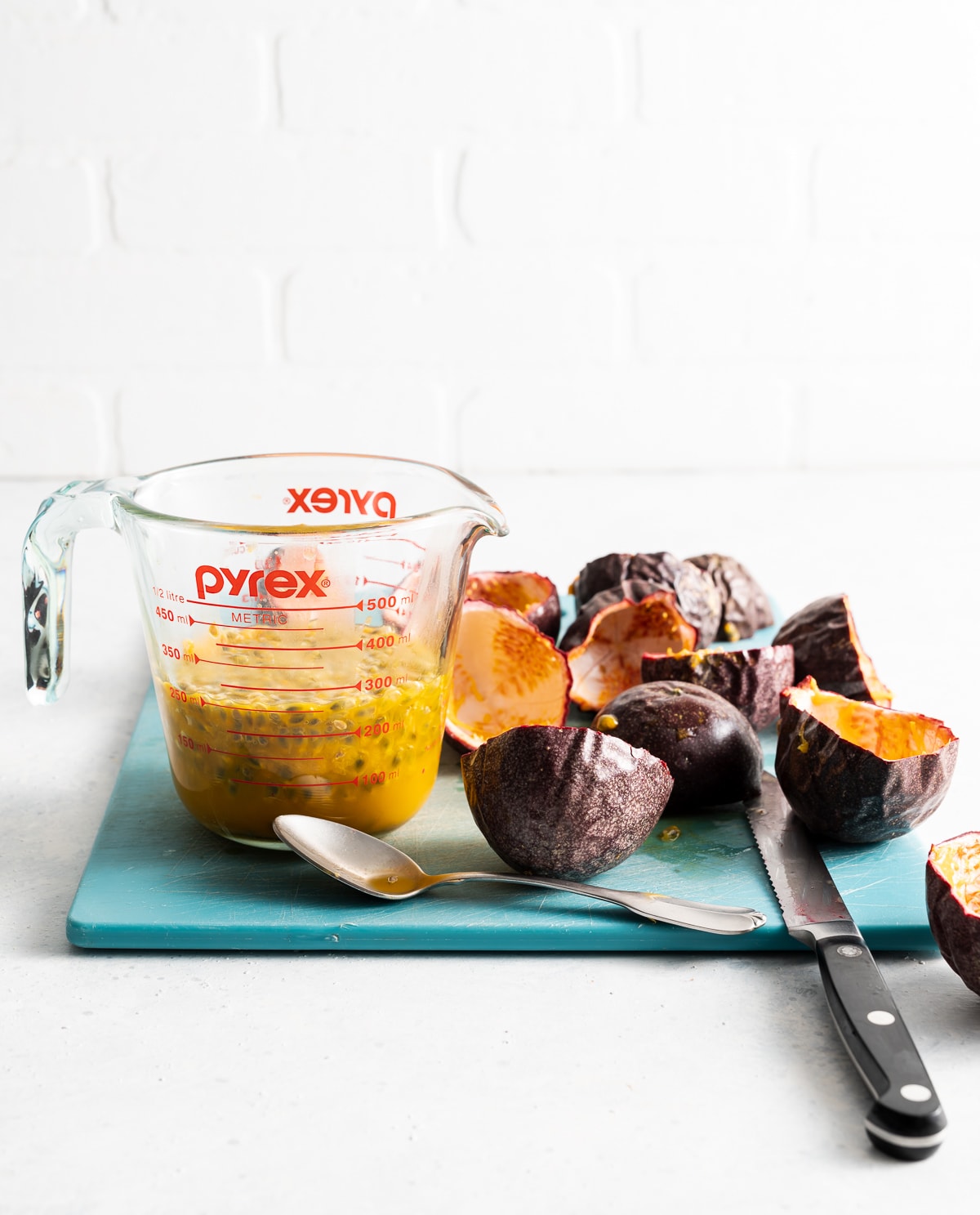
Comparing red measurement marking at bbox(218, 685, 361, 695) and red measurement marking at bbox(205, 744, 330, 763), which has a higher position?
red measurement marking at bbox(218, 685, 361, 695)

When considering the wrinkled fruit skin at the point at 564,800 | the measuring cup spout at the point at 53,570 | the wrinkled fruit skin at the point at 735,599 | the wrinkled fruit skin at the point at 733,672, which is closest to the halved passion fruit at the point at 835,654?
the wrinkled fruit skin at the point at 733,672

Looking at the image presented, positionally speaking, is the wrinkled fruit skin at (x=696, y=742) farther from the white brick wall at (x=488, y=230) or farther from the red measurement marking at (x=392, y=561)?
the white brick wall at (x=488, y=230)

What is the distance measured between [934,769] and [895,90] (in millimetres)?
2163

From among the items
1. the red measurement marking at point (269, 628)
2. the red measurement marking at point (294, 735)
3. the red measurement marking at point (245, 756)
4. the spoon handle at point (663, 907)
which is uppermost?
the red measurement marking at point (269, 628)

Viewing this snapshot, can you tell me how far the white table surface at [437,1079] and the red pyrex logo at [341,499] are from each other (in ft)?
1.16

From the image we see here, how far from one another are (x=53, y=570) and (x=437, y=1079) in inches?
21.4

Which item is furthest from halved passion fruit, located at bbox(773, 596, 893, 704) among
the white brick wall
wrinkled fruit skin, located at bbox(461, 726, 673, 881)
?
the white brick wall

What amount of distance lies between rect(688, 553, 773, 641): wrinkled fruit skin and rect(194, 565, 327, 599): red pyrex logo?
728 mm

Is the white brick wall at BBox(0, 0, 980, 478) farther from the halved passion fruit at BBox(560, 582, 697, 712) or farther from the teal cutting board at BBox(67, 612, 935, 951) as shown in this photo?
the teal cutting board at BBox(67, 612, 935, 951)

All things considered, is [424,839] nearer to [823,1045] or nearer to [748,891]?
[748,891]

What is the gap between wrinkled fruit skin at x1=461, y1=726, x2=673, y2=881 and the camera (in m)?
0.98

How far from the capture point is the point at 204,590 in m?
1.03

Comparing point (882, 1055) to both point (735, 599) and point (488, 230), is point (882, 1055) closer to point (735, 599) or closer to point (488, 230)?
point (735, 599)

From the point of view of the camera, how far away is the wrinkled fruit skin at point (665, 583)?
1.52 meters
